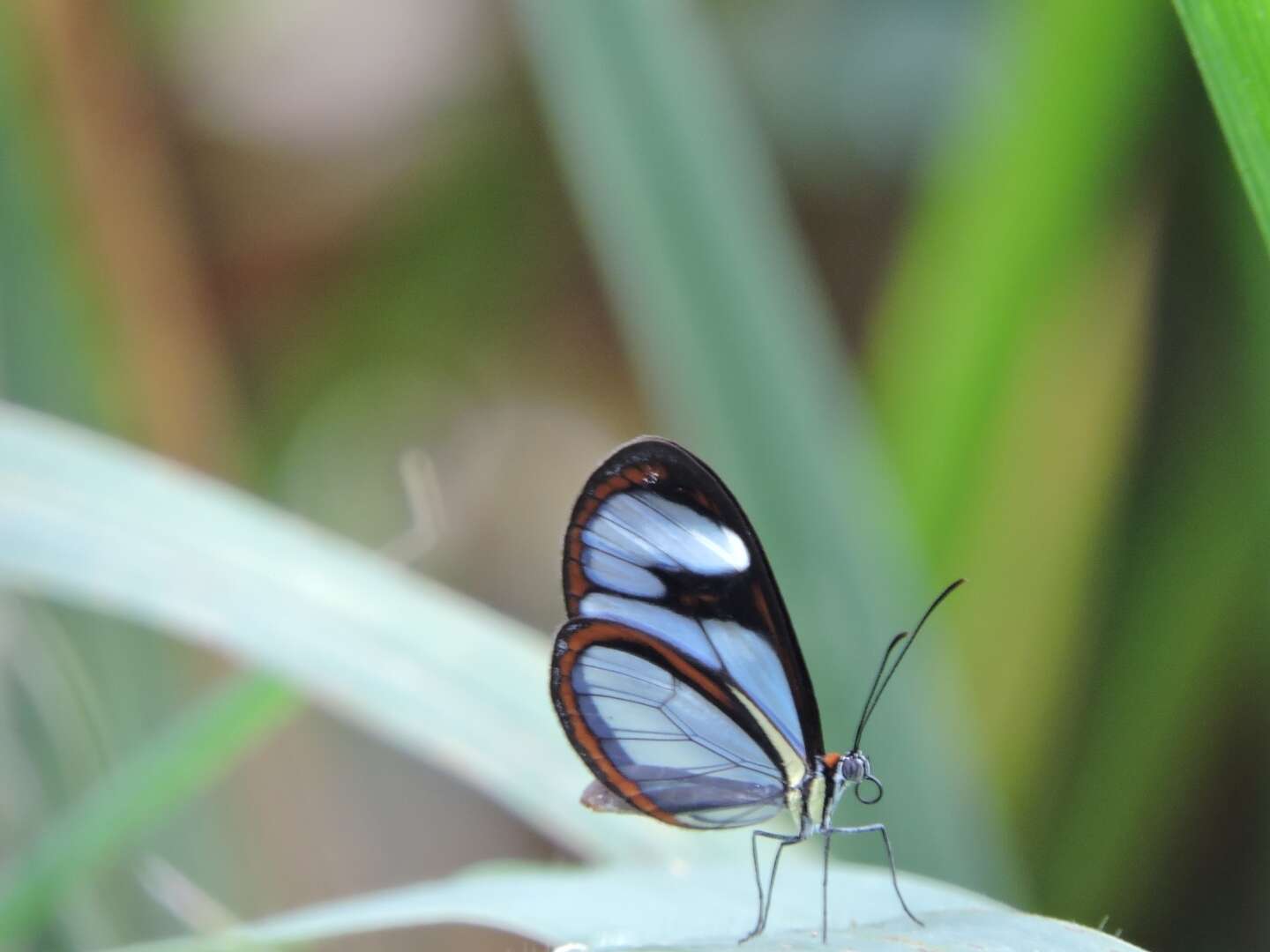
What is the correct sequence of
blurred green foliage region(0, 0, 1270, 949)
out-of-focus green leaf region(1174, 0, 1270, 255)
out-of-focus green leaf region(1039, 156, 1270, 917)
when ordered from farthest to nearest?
out-of-focus green leaf region(1039, 156, 1270, 917)
blurred green foliage region(0, 0, 1270, 949)
out-of-focus green leaf region(1174, 0, 1270, 255)

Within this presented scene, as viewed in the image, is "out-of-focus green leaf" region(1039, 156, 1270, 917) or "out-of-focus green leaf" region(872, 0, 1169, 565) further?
"out-of-focus green leaf" region(1039, 156, 1270, 917)

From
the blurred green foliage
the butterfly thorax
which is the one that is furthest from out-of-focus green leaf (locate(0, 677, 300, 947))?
the butterfly thorax

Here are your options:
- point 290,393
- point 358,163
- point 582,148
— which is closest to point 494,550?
point 290,393

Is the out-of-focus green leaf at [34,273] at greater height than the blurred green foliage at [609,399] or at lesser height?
greater

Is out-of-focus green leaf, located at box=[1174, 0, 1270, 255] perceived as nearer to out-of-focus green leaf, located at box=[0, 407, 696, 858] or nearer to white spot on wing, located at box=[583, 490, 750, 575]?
white spot on wing, located at box=[583, 490, 750, 575]

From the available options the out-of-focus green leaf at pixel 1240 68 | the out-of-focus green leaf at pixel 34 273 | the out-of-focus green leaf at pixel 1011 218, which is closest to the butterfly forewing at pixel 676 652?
the out-of-focus green leaf at pixel 1240 68

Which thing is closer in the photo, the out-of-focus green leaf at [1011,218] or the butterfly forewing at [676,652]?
the butterfly forewing at [676,652]

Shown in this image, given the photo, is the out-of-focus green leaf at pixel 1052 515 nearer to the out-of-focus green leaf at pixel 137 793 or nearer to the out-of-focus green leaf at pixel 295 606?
the out-of-focus green leaf at pixel 295 606
